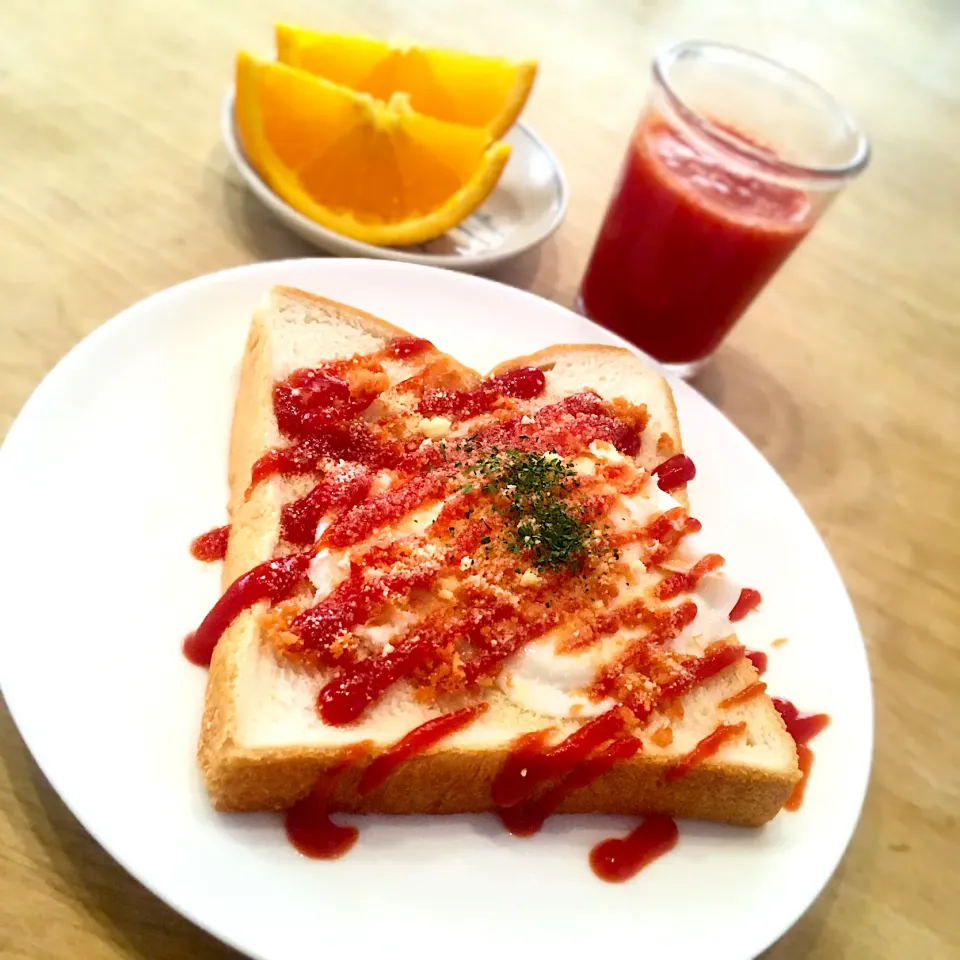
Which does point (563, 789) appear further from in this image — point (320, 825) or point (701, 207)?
point (701, 207)

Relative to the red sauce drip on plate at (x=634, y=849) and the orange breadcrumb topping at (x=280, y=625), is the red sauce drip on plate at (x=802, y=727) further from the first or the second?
the orange breadcrumb topping at (x=280, y=625)

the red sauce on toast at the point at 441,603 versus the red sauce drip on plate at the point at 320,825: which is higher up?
the red sauce on toast at the point at 441,603

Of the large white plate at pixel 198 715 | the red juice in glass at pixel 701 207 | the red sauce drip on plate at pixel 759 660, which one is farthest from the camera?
the red juice in glass at pixel 701 207

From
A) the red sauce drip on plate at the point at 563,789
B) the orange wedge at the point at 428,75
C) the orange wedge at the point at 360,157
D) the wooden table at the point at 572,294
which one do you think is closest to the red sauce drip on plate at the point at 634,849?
the red sauce drip on plate at the point at 563,789

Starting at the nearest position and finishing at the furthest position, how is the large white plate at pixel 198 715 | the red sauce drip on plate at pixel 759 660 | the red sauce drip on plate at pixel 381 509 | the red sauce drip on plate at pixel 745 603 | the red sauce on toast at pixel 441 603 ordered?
the large white plate at pixel 198 715 → the red sauce on toast at pixel 441 603 → the red sauce drip on plate at pixel 381 509 → the red sauce drip on plate at pixel 759 660 → the red sauce drip on plate at pixel 745 603

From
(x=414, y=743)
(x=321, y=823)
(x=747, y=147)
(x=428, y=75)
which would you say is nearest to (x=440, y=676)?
(x=414, y=743)
